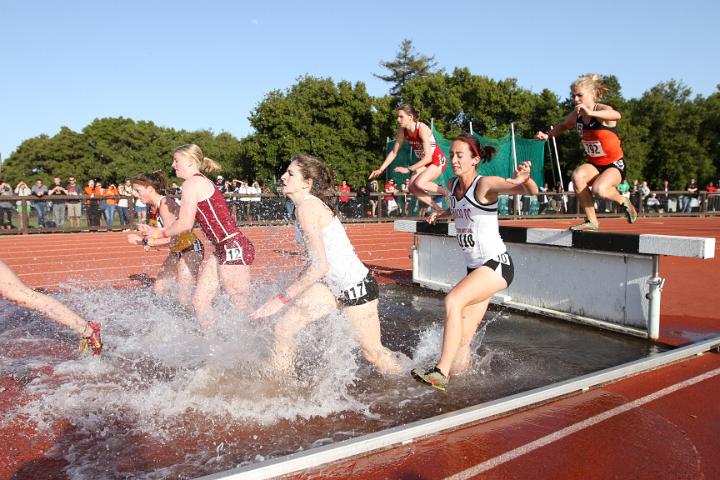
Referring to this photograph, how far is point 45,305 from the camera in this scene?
14.8ft

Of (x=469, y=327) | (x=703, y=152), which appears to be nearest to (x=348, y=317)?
(x=469, y=327)

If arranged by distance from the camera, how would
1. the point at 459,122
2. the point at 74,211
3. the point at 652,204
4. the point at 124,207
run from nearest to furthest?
the point at 74,211 < the point at 124,207 < the point at 652,204 < the point at 459,122

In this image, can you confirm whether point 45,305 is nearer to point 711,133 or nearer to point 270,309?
point 270,309

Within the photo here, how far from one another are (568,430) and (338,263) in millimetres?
1798

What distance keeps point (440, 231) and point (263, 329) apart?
13.1 feet

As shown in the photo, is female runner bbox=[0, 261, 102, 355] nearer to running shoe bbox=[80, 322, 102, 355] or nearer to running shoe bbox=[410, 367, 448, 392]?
running shoe bbox=[80, 322, 102, 355]

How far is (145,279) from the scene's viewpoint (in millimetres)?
9633

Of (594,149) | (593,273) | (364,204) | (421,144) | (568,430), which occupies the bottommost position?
(568,430)

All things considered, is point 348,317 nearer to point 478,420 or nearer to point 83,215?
point 478,420

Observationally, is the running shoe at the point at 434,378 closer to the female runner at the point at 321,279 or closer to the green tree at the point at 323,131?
the female runner at the point at 321,279

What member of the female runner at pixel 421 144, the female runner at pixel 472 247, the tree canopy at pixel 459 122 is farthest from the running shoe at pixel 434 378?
the tree canopy at pixel 459 122

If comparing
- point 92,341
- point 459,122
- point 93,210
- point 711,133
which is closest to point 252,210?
point 93,210

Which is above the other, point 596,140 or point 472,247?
point 596,140

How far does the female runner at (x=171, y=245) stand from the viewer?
227 inches
